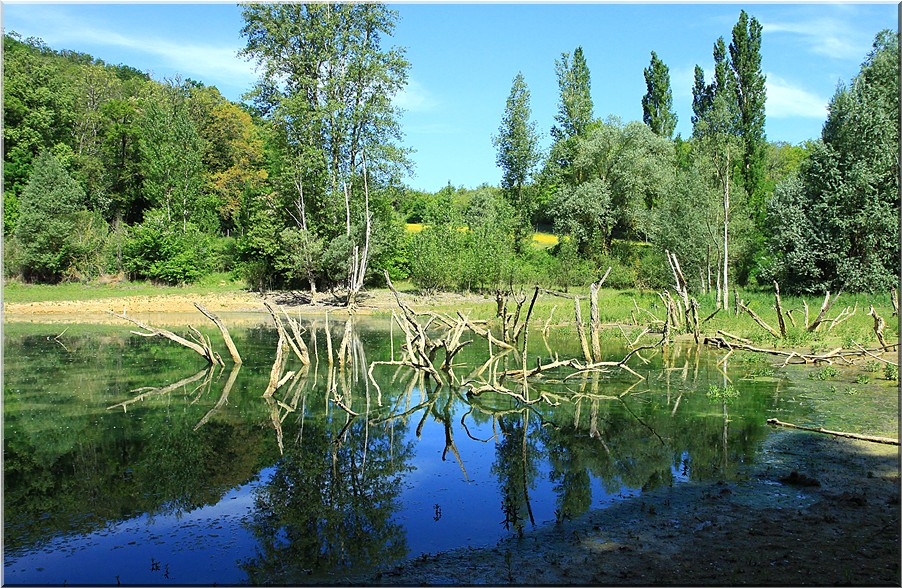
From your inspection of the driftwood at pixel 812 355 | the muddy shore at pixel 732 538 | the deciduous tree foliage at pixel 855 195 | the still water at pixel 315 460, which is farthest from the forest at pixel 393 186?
the muddy shore at pixel 732 538

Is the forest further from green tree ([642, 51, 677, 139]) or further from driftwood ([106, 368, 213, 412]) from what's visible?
driftwood ([106, 368, 213, 412])

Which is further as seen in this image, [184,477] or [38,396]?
[38,396]

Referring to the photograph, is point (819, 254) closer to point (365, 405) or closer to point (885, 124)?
point (885, 124)

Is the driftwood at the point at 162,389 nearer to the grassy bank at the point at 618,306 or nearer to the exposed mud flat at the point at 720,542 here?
the grassy bank at the point at 618,306

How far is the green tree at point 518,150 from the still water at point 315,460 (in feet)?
116

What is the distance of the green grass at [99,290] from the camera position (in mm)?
38656

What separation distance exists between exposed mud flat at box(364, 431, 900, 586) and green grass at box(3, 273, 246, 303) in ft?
124

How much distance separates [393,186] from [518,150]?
1582cm

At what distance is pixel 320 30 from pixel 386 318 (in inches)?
664

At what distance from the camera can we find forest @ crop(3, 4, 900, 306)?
33625 millimetres

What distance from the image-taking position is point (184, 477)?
10.6 m

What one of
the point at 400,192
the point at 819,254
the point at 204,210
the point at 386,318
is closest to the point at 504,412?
the point at 386,318

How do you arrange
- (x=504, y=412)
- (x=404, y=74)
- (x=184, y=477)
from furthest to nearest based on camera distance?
1. (x=404, y=74)
2. (x=504, y=412)
3. (x=184, y=477)

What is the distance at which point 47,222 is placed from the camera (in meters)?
42.2
